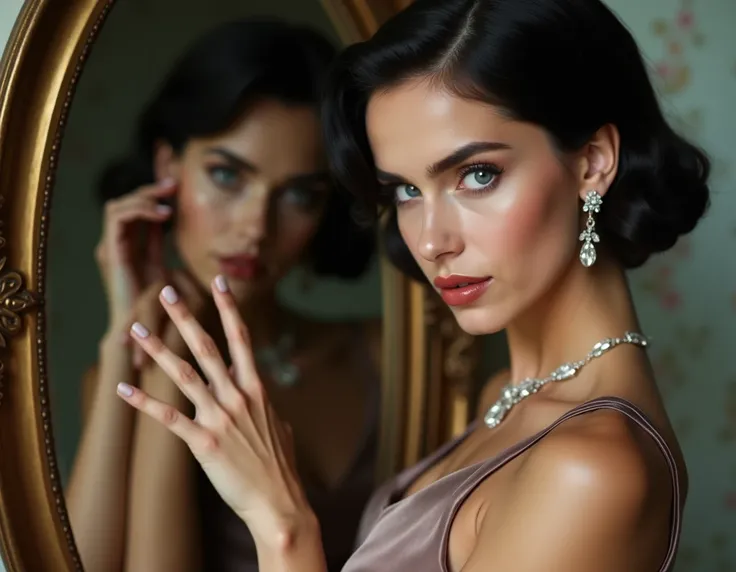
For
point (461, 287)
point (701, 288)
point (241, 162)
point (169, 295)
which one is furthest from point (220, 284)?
point (701, 288)

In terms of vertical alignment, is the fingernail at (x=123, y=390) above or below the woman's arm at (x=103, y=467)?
above

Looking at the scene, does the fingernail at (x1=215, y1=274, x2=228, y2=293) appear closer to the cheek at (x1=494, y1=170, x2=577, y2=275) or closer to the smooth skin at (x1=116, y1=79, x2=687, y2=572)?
the smooth skin at (x1=116, y1=79, x2=687, y2=572)

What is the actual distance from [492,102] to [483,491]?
407mm

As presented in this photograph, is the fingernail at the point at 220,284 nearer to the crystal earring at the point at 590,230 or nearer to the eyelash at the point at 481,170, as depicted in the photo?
the eyelash at the point at 481,170

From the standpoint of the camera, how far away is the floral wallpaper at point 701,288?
1.60m

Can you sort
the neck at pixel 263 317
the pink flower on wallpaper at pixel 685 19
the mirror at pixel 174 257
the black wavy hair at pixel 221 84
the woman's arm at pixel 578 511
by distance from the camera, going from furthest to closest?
the pink flower on wallpaper at pixel 685 19
the neck at pixel 263 317
the black wavy hair at pixel 221 84
the mirror at pixel 174 257
the woman's arm at pixel 578 511

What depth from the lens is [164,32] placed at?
1.00 m

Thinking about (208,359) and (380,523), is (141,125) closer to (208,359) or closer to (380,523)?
(208,359)

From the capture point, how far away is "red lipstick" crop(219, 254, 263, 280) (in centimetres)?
106

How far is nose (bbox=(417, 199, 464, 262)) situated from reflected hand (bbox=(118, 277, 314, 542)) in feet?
0.76

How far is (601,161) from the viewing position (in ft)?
3.22

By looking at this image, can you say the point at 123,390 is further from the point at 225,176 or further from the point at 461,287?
the point at 461,287

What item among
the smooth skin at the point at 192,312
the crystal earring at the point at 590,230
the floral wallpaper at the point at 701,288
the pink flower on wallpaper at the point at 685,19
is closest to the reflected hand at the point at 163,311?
the smooth skin at the point at 192,312

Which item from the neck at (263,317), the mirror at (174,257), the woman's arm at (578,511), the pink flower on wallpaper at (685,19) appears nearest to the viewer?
the woman's arm at (578,511)
